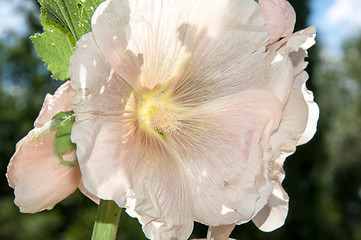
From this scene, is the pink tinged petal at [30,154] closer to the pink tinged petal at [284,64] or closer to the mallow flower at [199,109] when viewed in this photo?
the mallow flower at [199,109]

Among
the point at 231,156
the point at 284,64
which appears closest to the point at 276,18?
the point at 284,64

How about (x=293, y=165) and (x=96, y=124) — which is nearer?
(x=96, y=124)

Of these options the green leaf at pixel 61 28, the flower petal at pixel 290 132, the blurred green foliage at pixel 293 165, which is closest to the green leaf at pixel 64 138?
the green leaf at pixel 61 28

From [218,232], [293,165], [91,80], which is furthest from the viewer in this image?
[293,165]

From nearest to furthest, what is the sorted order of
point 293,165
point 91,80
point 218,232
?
point 91,80, point 218,232, point 293,165

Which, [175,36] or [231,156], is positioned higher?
[175,36]

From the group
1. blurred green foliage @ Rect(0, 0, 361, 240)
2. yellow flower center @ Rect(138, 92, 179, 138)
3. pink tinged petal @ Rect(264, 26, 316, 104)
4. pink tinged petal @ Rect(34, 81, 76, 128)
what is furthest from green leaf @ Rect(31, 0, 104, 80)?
blurred green foliage @ Rect(0, 0, 361, 240)

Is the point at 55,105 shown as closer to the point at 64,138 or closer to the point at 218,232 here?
the point at 64,138
